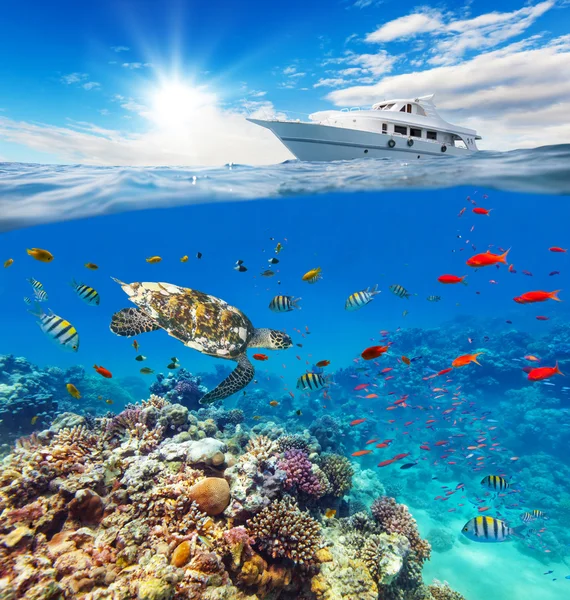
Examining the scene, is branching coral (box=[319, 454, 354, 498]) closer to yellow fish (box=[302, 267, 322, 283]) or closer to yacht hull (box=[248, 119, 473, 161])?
yellow fish (box=[302, 267, 322, 283])

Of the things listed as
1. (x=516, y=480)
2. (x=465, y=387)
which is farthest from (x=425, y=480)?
(x=465, y=387)

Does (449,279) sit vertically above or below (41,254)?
below

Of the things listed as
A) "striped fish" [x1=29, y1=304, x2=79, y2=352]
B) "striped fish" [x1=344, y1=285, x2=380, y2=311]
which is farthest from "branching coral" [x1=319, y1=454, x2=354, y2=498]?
"striped fish" [x1=29, y1=304, x2=79, y2=352]

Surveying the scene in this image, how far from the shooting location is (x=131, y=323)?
5812 millimetres

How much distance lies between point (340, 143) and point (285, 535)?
1642cm

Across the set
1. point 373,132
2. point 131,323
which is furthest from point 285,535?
point 373,132

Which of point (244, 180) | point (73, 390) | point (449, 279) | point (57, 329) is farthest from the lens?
point (244, 180)

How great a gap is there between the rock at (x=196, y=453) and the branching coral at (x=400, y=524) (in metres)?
3.11

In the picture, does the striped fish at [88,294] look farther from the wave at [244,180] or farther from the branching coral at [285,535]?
the wave at [244,180]

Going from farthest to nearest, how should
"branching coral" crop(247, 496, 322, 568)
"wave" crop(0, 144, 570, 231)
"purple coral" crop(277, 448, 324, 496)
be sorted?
1. "wave" crop(0, 144, 570, 231)
2. "purple coral" crop(277, 448, 324, 496)
3. "branching coral" crop(247, 496, 322, 568)

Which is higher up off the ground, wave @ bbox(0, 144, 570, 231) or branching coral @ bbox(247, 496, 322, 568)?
wave @ bbox(0, 144, 570, 231)

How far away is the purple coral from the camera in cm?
505

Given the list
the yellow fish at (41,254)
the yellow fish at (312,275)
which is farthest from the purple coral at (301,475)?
the yellow fish at (41,254)

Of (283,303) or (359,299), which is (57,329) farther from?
(359,299)
